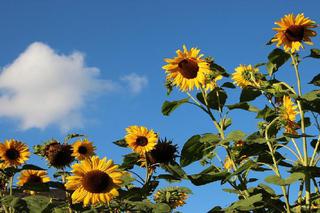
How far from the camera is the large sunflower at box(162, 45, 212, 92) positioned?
174 inches

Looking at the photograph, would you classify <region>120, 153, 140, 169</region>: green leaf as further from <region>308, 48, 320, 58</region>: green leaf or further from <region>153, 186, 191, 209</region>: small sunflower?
<region>308, 48, 320, 58</region>: green leaf

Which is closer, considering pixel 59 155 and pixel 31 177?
pixel 59 155

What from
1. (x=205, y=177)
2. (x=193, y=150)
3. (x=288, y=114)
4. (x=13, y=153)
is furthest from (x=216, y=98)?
(x=13, y=153)

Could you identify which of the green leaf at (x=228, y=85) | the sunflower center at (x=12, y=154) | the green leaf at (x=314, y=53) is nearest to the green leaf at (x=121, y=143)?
the green leaf at (x=228, y=85)

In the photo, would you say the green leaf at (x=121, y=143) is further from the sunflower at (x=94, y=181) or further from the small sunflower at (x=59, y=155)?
the sunflower at (x=94, y=181)

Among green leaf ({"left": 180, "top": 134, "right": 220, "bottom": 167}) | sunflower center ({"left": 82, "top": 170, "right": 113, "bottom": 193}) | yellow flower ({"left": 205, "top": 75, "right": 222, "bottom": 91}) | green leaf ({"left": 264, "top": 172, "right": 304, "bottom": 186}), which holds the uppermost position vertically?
yellow flower ({"left": 205, "top": 75, "right": 222, "bottom": 91})

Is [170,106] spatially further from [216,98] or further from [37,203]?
[37,203]

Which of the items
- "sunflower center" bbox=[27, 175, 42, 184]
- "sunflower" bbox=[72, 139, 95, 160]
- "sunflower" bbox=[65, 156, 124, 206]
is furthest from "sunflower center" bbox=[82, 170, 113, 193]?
"sunflower center" bbox=[27, 175, 42, 184]

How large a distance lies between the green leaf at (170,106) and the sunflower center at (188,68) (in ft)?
1.01

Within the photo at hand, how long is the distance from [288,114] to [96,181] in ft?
5.62

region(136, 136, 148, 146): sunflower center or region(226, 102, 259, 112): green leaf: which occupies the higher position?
region(136, 136, 148, 146): sunflower center

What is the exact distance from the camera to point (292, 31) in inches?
178

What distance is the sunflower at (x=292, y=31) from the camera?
452cm

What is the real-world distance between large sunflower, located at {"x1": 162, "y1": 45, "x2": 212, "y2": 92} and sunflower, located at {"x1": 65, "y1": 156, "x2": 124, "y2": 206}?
1.04 m
